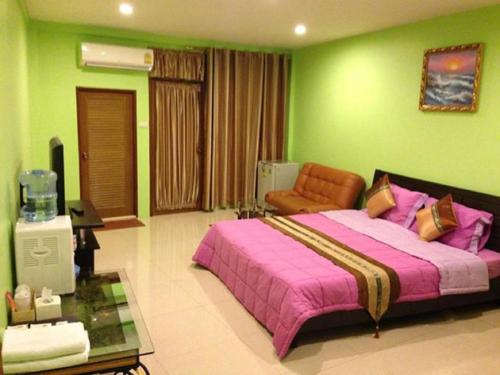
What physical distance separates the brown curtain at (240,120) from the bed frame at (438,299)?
2827 mm

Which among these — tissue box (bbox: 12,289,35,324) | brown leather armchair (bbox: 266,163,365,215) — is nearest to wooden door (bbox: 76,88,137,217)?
brown leather armchair (bbox: 266,163,365,215)

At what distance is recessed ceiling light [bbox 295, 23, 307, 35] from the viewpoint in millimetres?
5156

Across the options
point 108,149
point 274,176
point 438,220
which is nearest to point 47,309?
point 438,220

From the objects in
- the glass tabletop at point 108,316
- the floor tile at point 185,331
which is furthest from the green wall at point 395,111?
the glass tabletop at point 108,316

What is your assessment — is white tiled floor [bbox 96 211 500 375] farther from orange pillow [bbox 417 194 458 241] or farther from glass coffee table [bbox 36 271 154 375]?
orange pillow [bbox 417 194 458 241]

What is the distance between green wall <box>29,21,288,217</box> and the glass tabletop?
3346 mm

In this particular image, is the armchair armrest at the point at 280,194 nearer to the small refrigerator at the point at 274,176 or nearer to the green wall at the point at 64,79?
the small refrigerator at the point at 274,176

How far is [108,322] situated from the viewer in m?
2.22

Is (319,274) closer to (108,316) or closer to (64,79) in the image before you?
(108,316)

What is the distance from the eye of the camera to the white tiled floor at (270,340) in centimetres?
283

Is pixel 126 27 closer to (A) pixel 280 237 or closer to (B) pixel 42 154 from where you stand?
(B) pixel 42 154

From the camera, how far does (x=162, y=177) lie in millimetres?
6473

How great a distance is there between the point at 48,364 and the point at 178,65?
16.4 feet

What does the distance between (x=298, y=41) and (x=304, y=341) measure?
Answer: 4405 millimetres
